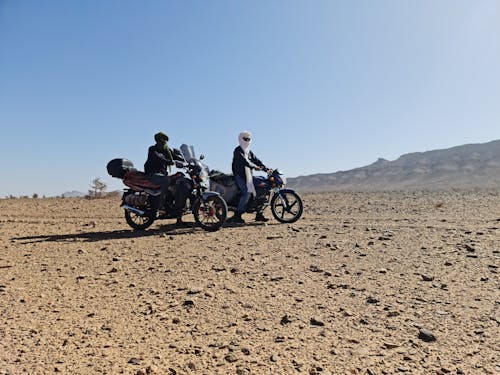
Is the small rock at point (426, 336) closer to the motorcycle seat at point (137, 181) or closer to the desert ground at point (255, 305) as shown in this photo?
the desert ground at point (255, 305)

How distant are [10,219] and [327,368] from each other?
10.9 m

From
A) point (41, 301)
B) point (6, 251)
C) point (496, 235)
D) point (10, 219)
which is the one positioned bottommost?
point (496, 235)

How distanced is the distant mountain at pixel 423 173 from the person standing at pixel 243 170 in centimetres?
4101

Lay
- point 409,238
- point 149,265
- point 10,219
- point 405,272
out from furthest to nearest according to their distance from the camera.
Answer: point 10,219
point 409,238
point 149,265
point 405,272

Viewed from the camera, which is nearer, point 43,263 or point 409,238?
point 43,263

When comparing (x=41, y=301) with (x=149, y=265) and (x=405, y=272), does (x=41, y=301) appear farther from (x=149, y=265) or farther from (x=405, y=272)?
(x=405, y=272)

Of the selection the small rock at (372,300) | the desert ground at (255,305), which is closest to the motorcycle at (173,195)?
the desert ground at (255,305)

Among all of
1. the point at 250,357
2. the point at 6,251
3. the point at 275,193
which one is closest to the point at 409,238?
the point at 275,193

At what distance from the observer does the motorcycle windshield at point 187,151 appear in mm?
9219

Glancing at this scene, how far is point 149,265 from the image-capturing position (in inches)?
214

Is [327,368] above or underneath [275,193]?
underneath

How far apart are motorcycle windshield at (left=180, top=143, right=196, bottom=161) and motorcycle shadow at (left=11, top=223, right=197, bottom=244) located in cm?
163

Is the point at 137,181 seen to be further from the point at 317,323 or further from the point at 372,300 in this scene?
the point at 317,323

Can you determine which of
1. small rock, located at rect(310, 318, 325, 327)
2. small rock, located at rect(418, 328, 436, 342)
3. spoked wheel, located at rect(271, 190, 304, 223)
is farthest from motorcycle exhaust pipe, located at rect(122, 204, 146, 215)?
small rock, located at rect(418, 328, 436, 342)
